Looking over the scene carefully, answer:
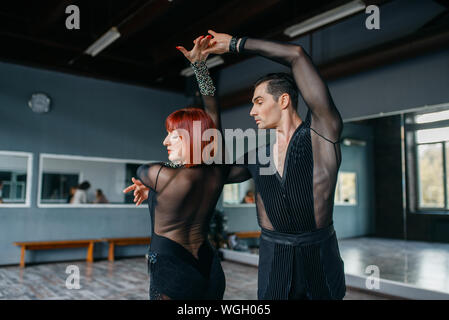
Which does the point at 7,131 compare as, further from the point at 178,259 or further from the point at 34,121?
the point at 178,259

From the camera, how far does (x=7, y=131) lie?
6695 millimetres

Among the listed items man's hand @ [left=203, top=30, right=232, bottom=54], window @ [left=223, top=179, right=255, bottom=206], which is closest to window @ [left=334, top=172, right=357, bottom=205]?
window @ [left=223, top=179, right=255, bottom=206]

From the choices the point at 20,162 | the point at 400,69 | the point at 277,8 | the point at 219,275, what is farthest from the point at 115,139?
the point at 219,275

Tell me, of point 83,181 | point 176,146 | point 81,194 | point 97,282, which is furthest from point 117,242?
point 176,146

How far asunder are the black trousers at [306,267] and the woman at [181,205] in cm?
31

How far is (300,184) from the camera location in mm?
1172

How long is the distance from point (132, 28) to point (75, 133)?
2.92m

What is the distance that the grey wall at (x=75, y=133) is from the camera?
673cm

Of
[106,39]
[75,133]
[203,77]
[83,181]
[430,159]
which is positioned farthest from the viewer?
[83,181]

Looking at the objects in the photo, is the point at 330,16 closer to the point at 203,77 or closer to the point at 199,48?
the point at 203,77

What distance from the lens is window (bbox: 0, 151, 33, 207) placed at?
6.62m

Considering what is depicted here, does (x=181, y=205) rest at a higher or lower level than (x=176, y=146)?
lower

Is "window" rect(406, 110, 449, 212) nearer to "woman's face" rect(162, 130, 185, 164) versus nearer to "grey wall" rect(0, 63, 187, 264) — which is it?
"woman's face" rect(162, 130, 185, 164)

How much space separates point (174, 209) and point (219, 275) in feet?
1.12
